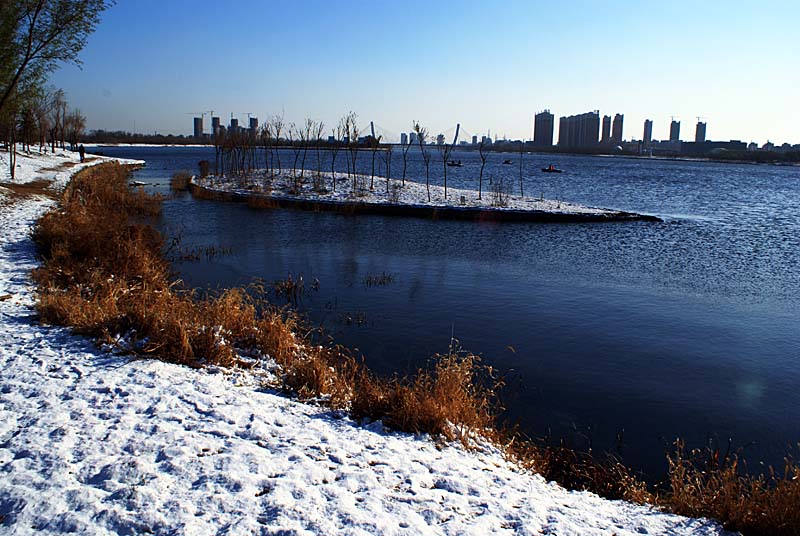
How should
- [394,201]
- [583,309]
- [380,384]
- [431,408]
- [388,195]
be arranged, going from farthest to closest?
[388,195], [394,201], [583,309], [380,384], [431,408]

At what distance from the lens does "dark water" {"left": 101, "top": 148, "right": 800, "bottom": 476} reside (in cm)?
795

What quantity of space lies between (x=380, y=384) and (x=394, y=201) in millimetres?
24363

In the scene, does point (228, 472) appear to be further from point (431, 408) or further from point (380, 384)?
point (380, 384)

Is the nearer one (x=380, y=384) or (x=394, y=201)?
(x=380, y=384)

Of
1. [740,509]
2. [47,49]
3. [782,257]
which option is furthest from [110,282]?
[782,257]

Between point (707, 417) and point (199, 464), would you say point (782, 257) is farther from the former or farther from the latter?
point (199, 464)

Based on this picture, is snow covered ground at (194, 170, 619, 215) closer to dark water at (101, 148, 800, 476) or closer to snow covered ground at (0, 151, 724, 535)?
dark water at (101, 148, 800, 476)

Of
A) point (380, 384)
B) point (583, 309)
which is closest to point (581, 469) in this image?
point (380, 384)

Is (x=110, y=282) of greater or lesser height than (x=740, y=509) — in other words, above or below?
above

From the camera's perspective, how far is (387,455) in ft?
17.5

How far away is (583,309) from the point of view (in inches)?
508

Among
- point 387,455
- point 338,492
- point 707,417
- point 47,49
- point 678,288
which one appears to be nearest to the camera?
point 338,492

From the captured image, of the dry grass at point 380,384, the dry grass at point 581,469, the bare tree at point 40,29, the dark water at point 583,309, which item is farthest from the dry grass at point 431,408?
the bare tree at point 40,29

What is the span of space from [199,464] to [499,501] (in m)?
2.58
